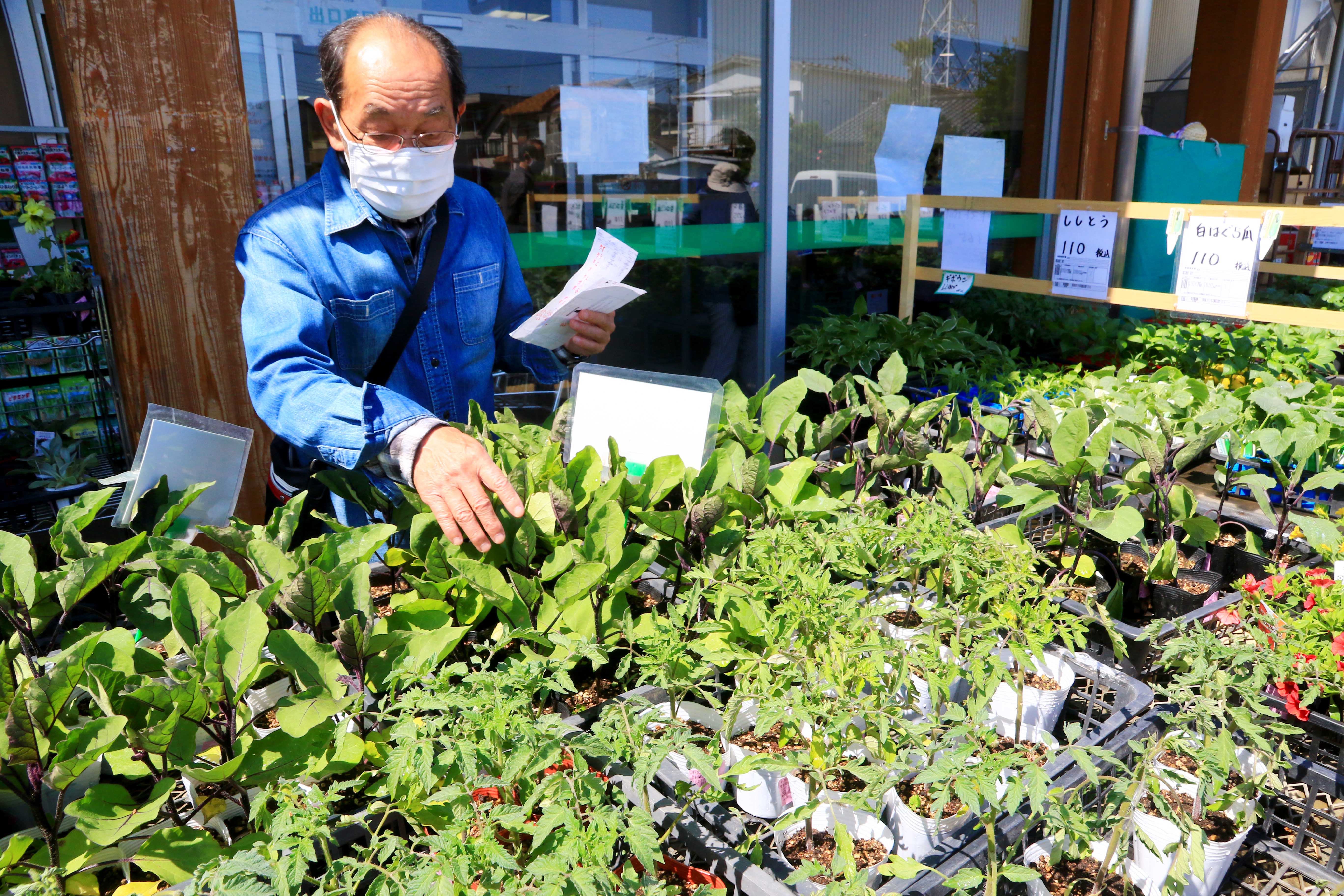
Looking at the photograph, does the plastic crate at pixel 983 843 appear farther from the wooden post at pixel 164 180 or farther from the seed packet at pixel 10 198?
the seed packet at pixel 10 198

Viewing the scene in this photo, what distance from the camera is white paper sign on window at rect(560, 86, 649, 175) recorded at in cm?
315

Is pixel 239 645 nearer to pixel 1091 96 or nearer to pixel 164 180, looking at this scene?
pixel 164 180

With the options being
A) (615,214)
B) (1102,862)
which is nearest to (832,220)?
(615,214)

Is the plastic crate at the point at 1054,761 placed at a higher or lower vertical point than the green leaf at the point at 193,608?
lower

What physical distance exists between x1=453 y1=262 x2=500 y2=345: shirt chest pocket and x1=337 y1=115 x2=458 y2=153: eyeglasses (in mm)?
269

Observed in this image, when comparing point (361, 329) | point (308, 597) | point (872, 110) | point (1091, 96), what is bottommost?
point (308, 597)

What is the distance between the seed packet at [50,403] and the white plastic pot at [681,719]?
A: 273 centimetres

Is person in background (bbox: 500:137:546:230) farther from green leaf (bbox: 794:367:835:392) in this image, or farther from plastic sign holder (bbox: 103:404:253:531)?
plastic sign holder (bbox: 103:404:253:531)

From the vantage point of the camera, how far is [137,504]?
116 centimetres

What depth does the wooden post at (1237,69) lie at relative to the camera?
4906mm

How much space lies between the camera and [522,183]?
311 centimetres

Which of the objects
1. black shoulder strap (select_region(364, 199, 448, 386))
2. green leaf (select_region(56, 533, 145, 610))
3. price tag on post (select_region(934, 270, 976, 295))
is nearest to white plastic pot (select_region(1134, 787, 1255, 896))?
green leaf (select_region(56, 533, 145, 610))

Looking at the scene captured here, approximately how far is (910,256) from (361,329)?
2.21m

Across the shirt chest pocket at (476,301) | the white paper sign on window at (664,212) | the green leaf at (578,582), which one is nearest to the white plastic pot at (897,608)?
the green leaf at (578,582)
